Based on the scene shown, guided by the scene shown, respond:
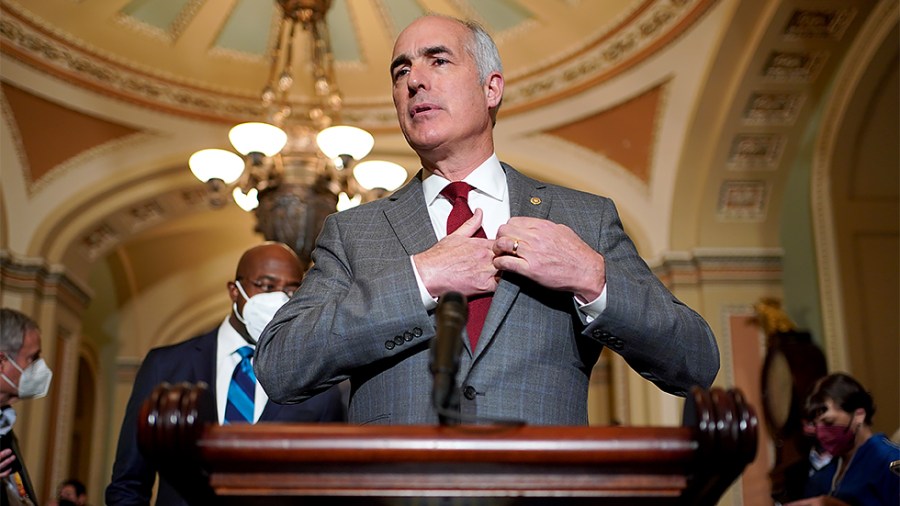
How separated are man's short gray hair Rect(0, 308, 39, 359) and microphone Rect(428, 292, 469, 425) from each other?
2411 mm

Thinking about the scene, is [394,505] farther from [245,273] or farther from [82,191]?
[82,191]

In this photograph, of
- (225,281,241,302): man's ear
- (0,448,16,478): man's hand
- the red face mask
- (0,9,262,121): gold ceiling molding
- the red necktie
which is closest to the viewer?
the red necktie

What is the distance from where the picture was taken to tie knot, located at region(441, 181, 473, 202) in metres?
1.76

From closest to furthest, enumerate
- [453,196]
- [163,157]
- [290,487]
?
[290,487], [453,196], [163,157]

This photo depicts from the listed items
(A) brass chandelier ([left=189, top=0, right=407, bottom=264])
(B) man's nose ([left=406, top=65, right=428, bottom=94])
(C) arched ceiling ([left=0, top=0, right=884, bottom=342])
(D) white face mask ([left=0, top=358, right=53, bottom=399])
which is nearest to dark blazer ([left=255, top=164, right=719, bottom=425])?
(B) man's nose ([left=406, top=65, right=428, bottom=94])

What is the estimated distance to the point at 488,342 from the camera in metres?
1.52

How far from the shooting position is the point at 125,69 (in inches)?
347

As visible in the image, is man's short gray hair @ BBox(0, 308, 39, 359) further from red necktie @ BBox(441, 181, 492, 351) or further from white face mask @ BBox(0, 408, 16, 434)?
red necktie @ BBox(441, 181, 492, 351)

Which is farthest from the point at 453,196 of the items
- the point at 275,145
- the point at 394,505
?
the point at 275,145

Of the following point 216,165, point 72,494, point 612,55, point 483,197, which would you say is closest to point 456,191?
point 483,197

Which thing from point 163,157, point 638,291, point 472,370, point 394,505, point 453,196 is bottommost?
point 394,505

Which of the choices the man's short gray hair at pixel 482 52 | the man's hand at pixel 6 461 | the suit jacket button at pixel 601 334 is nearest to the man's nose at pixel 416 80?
the man's short gray hair at pixel 482 52

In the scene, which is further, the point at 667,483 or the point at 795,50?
the point at 795,50

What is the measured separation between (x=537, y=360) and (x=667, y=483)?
1.54 ft
